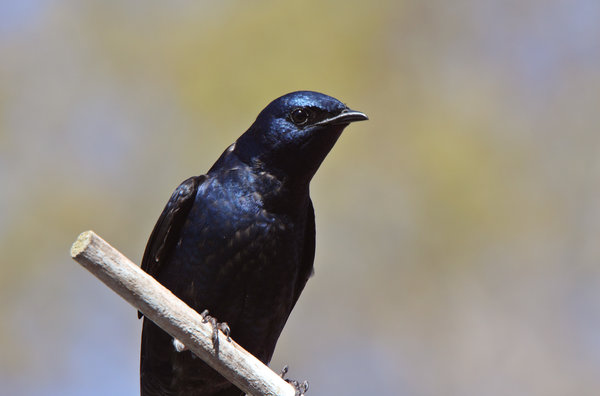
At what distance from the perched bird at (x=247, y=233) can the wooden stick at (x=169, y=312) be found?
1.89 feet

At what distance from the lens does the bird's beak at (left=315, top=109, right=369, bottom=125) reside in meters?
4.29

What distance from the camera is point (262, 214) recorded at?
14.4 feet

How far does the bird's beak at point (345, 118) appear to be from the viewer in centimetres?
429

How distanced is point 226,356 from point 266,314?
2.55 ft

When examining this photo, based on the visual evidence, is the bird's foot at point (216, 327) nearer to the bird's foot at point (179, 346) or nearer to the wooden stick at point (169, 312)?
the wooden stick at point (169, 312)

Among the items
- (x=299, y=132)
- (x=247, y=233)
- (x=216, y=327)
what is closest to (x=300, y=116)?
(x=299, y=132)

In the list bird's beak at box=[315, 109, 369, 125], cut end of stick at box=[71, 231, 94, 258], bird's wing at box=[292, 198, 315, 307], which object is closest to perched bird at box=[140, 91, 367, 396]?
bird's beak at box=[315, 109, 369, 125]

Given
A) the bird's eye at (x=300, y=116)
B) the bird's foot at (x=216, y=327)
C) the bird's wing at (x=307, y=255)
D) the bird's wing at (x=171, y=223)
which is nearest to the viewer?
the bird's foot at (x=216, y=327)

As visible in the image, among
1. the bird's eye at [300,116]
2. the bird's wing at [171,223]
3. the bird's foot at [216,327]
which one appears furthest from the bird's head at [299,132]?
the bird's foot at [216,327]

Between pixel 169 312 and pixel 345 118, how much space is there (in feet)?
4.80

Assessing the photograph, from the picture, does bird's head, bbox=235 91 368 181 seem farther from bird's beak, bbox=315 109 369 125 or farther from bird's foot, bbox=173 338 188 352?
bird's foot, bbox=173 338 188 352

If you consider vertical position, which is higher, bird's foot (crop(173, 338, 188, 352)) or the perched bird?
the perched bird

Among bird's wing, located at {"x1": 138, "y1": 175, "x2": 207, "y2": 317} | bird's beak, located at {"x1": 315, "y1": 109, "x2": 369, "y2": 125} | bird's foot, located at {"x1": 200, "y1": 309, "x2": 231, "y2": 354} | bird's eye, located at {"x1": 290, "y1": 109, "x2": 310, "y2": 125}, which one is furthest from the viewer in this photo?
bird's wing, located at {"x1": 138, "y1": 175, "x2": 207, "y2": 317}

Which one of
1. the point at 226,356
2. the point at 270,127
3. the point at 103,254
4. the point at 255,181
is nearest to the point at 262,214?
the point at 255,181
